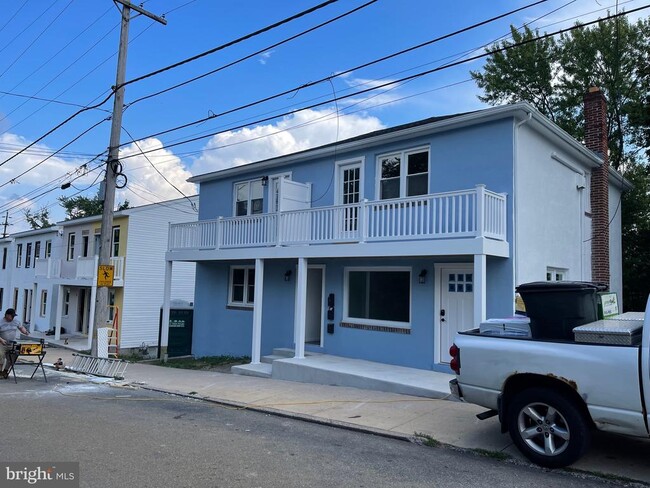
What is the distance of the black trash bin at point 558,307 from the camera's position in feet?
18.0

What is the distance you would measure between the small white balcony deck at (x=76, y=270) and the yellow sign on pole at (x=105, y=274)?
9.99m

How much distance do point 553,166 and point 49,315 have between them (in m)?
28.8

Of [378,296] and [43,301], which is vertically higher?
[378,296]

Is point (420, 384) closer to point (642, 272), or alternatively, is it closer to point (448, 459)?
point (448, 459)

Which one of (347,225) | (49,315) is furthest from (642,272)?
(49,315)

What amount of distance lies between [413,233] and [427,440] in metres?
5.30

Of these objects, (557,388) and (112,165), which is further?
(112,165)

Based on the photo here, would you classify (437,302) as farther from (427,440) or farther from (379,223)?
(427,440)

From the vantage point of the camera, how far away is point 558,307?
18.1ft

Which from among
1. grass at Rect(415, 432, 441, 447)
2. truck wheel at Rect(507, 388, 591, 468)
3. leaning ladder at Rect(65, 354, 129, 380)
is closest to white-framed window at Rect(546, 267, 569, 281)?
grass at Rect(415, 432, 441, 447)

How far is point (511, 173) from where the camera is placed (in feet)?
33.8

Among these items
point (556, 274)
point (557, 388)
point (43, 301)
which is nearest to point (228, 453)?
point (557, 388)

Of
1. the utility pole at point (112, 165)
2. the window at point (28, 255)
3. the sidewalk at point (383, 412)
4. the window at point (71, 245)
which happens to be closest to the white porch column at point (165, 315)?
the utility pole at point (112, 165)

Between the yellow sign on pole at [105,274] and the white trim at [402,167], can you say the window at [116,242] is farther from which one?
the white trim at [402,167]
